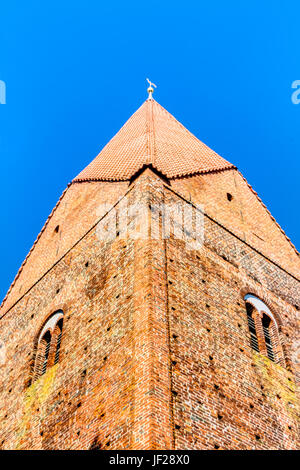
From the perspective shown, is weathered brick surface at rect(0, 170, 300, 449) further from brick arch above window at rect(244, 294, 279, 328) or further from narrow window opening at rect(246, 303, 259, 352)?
narrow window opening at rect(246, 303, 259, 352)

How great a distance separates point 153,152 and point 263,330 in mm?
5199

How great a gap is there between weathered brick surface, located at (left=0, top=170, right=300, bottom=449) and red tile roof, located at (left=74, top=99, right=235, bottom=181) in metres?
0.81

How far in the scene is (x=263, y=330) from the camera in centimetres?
1291

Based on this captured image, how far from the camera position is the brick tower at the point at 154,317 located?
9.93 metres

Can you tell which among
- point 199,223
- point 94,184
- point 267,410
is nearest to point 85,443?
point 267,410

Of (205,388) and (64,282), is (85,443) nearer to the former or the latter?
(205,388)

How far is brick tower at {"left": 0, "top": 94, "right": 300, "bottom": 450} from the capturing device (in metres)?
9.93

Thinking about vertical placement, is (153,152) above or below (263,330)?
above

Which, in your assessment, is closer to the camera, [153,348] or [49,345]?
[153,348]

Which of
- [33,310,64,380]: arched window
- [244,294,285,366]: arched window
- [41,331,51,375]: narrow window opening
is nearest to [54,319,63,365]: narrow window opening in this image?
[33,310,64,380]: arched window

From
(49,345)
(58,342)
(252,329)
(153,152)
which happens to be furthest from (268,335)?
(153,152)

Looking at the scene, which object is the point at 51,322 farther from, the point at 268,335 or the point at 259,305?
the point at 268,335

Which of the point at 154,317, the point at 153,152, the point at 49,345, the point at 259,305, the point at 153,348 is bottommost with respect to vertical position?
the point at 153,348

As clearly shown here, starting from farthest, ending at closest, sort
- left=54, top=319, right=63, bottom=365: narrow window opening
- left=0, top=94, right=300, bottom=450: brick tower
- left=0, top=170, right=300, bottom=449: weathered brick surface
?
left=54, top=319, right=63, bottom=365: narrow window opening → left=0, top=94, right=300, bottom=450: brick tower → left=0, top=170, right=300, bottom=449: weathered brick surface
